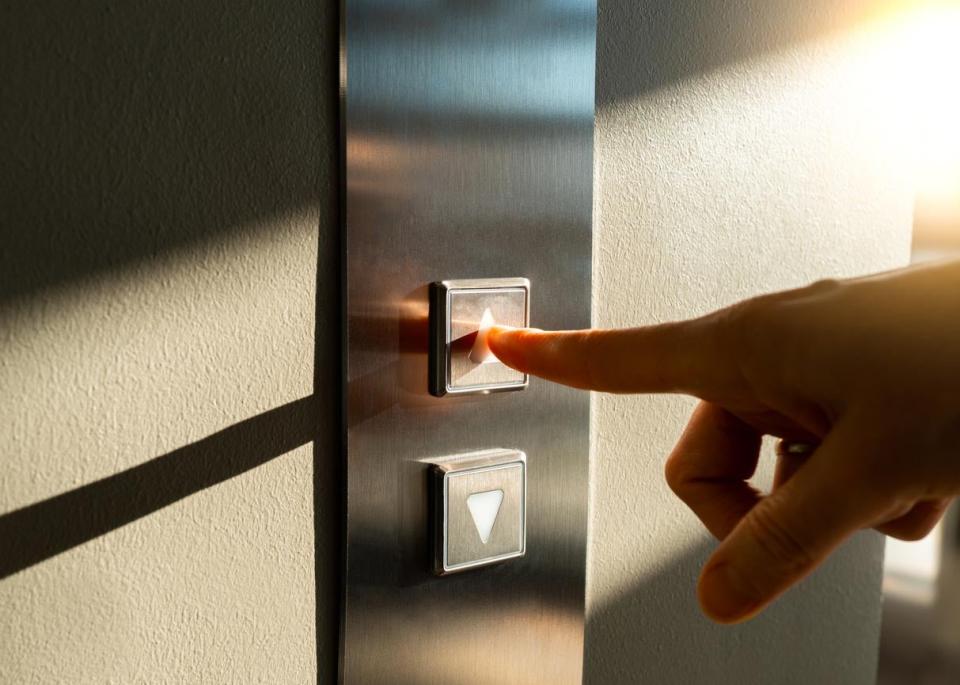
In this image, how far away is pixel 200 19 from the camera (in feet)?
1.36

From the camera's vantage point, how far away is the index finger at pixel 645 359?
1.12 ft

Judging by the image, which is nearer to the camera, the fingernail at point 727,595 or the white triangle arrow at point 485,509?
the fingernail at point 727,595

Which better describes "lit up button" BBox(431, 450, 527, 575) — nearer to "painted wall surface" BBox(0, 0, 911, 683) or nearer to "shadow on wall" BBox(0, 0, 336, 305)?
"painted wall surface" BBox(0, 0, 911, 683)

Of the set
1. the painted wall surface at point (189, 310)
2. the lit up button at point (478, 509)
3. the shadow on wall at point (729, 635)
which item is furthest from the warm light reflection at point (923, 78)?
the lit up button at point (478, 509)

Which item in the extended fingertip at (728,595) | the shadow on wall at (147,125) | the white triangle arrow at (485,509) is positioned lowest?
the white triangle arrow at (485,509)

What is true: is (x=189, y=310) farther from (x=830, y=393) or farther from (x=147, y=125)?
(x=830, y=393)

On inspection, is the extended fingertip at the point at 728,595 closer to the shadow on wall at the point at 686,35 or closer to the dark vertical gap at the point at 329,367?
the dark vertical gap at the point at 329,367

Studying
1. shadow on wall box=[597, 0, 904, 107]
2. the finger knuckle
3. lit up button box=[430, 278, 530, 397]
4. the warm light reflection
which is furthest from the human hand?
the warm light reflection

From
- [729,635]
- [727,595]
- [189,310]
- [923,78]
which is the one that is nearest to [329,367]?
[189,310]

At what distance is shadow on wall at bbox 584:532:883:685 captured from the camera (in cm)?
60

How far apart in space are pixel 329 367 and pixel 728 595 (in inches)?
9.2

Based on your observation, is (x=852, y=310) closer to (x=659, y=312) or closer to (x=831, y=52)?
(x=659, y=312)

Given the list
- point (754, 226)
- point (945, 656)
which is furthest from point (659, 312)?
point (945, 656)

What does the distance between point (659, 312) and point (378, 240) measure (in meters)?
0.21
